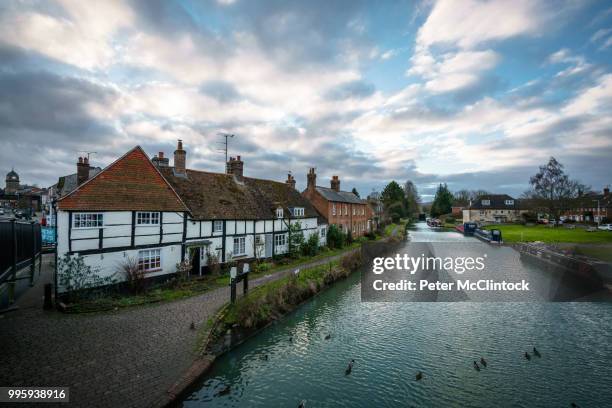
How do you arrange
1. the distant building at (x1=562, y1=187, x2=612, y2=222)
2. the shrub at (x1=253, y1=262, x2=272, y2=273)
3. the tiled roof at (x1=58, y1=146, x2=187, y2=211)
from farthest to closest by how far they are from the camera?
1. the distant building at (x1=562, y1=187, x2=612, y2=222)
2. the shrub at (x1=253, y1=262, x2=272, y2=273)
3. the tiled roof at (x1=58, y1=146, x2=187, y2=211)

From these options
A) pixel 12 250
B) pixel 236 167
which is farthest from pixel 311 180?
pixel 12 250

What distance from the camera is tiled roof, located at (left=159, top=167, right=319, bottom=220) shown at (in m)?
22.9

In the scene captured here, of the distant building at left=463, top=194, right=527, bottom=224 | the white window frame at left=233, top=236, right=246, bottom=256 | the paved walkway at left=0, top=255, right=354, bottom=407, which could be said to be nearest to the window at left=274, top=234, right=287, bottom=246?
the white window frame at left=233, top=236, right=246, bottom=256

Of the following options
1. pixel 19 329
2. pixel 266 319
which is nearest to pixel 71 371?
pixel 19 329

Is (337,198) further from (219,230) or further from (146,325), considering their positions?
(146,325)

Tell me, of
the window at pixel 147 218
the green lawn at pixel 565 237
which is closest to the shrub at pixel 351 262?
the window at pixel 147 218

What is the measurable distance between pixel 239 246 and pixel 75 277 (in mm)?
11248

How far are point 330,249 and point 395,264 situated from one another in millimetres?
7734

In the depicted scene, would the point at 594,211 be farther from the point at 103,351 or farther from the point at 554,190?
the point at 103,351

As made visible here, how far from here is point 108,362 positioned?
31.6 feet

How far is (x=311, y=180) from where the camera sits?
41.5 m

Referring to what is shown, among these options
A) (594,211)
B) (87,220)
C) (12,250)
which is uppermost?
(594,211)

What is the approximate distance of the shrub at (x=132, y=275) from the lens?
17062 mm

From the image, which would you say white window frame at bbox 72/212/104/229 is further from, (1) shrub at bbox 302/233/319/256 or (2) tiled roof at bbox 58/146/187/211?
(1) shrub at bbox 302/233/319/256
